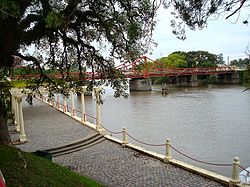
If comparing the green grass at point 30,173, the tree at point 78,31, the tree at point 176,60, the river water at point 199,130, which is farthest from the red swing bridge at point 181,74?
the green grass at point 30,173

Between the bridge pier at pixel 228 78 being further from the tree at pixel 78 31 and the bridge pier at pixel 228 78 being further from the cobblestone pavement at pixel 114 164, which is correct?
the tree at pixel 78 31

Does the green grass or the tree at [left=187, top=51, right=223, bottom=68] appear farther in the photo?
the tree at [left=187, top=51, right=223, bottom=68]

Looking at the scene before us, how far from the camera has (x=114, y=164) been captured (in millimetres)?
12445

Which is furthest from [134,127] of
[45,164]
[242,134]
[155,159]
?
[45,164]

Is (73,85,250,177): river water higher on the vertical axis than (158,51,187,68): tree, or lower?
lower

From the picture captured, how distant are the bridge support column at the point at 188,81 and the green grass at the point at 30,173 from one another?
232 ft

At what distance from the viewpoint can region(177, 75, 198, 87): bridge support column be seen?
76.7 m

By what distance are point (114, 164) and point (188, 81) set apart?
229ft

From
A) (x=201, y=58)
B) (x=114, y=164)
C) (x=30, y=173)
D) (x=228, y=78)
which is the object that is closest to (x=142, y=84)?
(x=201, y=58)

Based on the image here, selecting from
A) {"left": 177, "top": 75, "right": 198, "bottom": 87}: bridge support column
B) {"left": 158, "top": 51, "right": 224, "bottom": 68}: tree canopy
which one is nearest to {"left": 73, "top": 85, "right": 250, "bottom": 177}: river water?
{"left": 177, "top": 75, "right": 198, "bottom": 87}: bridge support column

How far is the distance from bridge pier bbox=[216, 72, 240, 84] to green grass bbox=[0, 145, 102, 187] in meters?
73.6

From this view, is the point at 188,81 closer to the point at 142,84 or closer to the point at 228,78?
the point at 228,78

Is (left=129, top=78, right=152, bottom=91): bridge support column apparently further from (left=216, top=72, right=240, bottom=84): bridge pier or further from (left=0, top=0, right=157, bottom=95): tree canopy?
(left=0, top=0, right=157, bottom=95): tree canopy

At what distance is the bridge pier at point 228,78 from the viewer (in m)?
76.4
